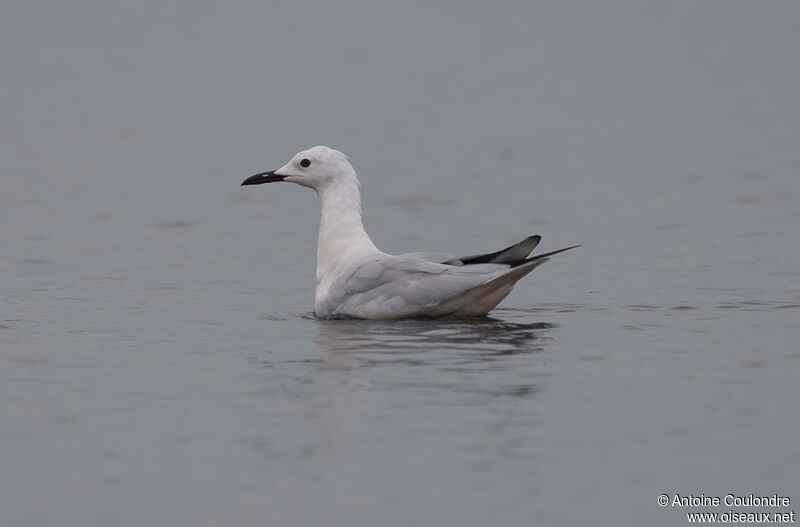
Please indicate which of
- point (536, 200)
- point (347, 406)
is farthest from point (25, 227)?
point (347, 406)

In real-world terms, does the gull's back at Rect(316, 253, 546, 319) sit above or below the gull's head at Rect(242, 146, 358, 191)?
below

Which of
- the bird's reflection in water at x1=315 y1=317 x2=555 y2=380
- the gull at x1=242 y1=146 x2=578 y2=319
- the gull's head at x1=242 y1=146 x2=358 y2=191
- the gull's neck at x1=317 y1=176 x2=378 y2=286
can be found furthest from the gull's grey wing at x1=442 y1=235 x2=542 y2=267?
the gull's head at x1=242 y1=146 x2=358 y2=191

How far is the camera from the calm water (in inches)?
329

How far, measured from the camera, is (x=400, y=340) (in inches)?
478

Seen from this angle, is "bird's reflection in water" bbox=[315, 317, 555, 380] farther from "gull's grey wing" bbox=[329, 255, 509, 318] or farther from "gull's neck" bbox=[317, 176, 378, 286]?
"gull's neck" bbox=[317, 176, 378, 286]

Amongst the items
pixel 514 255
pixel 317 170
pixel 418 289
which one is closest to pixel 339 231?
pixel 317 170

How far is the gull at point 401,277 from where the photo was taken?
12.9 metres

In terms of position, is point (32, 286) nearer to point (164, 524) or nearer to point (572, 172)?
point (164, 524)

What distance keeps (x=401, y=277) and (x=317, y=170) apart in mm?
1685

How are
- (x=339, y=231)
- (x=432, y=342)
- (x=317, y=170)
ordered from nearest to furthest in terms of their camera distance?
(x=432, y=342)
(x=339, y=231)
(x=317, y=170)

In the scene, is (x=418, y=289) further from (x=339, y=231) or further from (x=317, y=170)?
(x=317, y=170)

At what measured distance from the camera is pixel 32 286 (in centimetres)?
1562

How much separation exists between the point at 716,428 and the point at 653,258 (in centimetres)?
768

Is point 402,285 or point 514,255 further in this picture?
point 402,285
